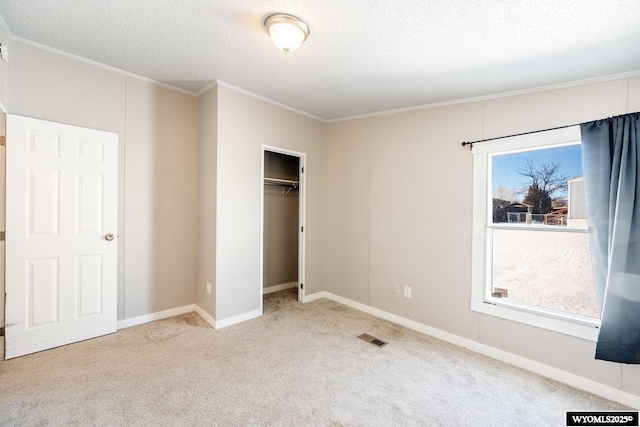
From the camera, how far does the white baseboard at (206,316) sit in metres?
3.02

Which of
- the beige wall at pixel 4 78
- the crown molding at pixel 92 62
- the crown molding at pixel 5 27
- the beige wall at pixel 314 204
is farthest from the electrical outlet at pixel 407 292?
the crown molding at pixel 5 27

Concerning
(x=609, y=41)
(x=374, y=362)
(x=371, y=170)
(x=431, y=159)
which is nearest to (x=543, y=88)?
(x=609, y=41)

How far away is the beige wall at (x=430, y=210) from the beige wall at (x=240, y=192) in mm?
1180

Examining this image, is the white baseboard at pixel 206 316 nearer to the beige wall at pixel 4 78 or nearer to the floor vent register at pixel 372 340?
the floor vent register at pixel 372 340

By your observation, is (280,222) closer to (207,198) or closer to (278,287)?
(278,287)

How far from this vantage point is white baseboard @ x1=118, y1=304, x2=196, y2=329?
292 centimetres

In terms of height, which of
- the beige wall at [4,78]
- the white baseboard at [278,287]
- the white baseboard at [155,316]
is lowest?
the white baseboard at [278,287]

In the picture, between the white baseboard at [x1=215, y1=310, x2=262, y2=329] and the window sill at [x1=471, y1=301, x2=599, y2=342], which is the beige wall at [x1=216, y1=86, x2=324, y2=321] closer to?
the white baseboard at [x1=215, y1=310, x2=262, y2=329]

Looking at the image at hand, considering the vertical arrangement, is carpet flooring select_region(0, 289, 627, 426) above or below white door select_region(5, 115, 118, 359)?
below

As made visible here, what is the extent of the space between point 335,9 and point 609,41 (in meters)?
1.91

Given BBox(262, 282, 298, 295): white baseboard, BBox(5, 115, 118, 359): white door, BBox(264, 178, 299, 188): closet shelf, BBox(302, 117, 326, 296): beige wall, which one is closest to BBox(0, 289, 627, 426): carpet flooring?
BBox(5, 115, 118, 359): white door

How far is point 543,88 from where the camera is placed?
2.48 m

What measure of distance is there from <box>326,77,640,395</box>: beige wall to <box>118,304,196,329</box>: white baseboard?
1.97 meters

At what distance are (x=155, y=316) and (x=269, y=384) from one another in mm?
1834
